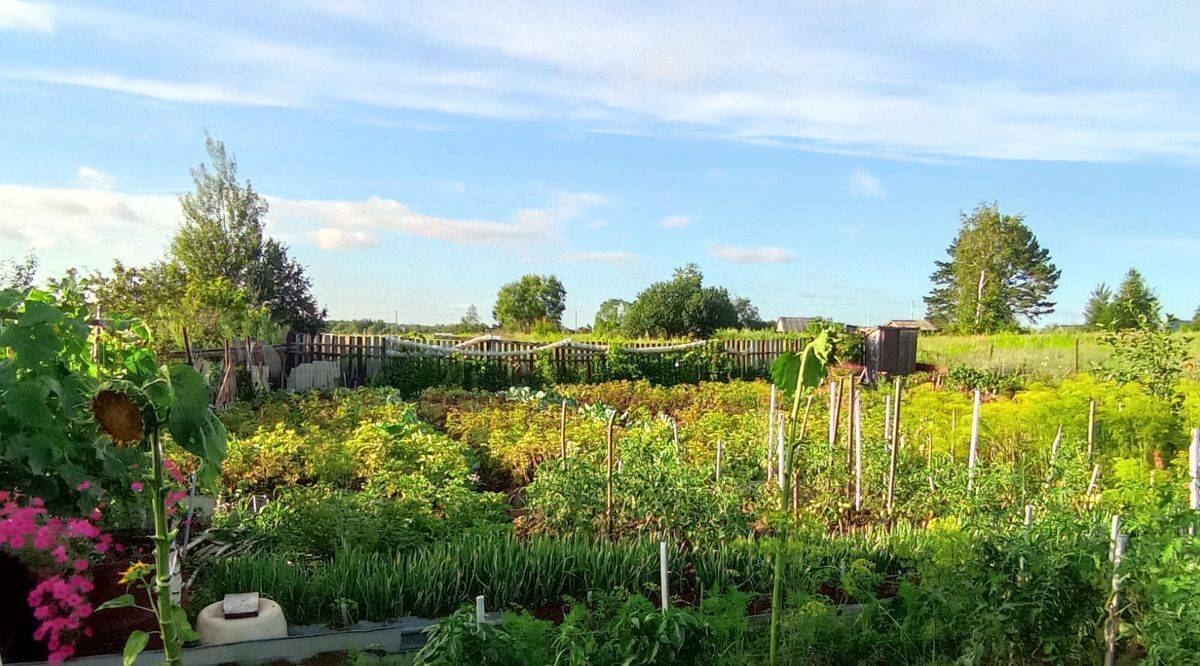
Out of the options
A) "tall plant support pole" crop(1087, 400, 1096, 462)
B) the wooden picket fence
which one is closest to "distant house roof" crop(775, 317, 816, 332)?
the wooden picket fence

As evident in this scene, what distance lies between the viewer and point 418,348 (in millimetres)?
16188

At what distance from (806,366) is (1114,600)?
4.95 feet

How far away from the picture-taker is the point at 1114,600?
3090 mm

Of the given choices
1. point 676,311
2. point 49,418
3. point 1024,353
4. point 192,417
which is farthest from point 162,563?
point 676,311

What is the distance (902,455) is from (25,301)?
601 centimetres

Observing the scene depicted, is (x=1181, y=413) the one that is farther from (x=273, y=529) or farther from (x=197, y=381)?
(x=197, y=381)

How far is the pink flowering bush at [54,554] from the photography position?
8.07ft

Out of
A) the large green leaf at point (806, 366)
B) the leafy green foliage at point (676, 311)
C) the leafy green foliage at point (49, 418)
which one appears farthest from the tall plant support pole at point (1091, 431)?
the leafy green foliage at point (676, 311)

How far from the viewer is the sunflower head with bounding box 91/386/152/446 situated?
1.71m

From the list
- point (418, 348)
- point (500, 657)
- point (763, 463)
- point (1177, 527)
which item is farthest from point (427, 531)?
point (418, 348)

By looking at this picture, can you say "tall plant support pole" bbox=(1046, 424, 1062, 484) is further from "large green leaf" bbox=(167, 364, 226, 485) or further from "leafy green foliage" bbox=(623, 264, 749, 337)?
"leafy green foliage" bbox=(623, 264, 749, 337)

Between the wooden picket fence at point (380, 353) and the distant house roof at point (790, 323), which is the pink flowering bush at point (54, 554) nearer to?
the wooden picket fence at point (380, 353)

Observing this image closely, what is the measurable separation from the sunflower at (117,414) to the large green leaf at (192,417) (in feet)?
0.22

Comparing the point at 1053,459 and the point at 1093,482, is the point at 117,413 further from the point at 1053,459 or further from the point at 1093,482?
the point at 1093,482
